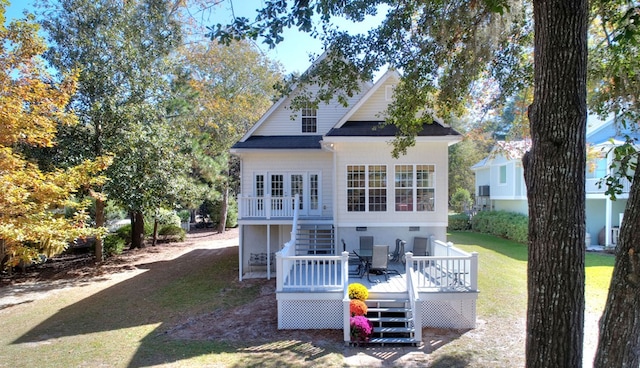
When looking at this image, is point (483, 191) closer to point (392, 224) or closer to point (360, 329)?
point (392, 224)

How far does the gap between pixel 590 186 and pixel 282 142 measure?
618 inches

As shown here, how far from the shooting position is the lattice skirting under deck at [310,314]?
810 cm

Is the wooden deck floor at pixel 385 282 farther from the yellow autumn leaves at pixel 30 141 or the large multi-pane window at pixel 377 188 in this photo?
the yellow autumn leaves at pixel 30 141

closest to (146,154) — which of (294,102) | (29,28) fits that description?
(29,28)

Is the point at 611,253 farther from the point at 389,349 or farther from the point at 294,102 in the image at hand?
the point at 294,102

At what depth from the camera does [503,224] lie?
68.7 ft

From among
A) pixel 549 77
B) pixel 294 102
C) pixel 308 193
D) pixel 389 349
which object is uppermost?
pixel 294 102

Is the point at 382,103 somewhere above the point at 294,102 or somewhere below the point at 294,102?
above

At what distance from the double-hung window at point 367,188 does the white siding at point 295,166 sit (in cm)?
223

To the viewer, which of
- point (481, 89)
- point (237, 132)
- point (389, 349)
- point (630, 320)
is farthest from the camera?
point (237, 132)

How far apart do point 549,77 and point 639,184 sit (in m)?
1.12

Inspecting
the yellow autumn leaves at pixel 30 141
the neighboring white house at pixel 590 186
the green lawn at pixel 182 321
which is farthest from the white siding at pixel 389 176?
the yellow autumn leaves at pixel 30 141

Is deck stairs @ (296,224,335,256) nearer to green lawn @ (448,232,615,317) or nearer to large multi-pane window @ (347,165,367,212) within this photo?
large multi-pane window @ (347,165,367,212)

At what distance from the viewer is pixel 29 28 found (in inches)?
335
